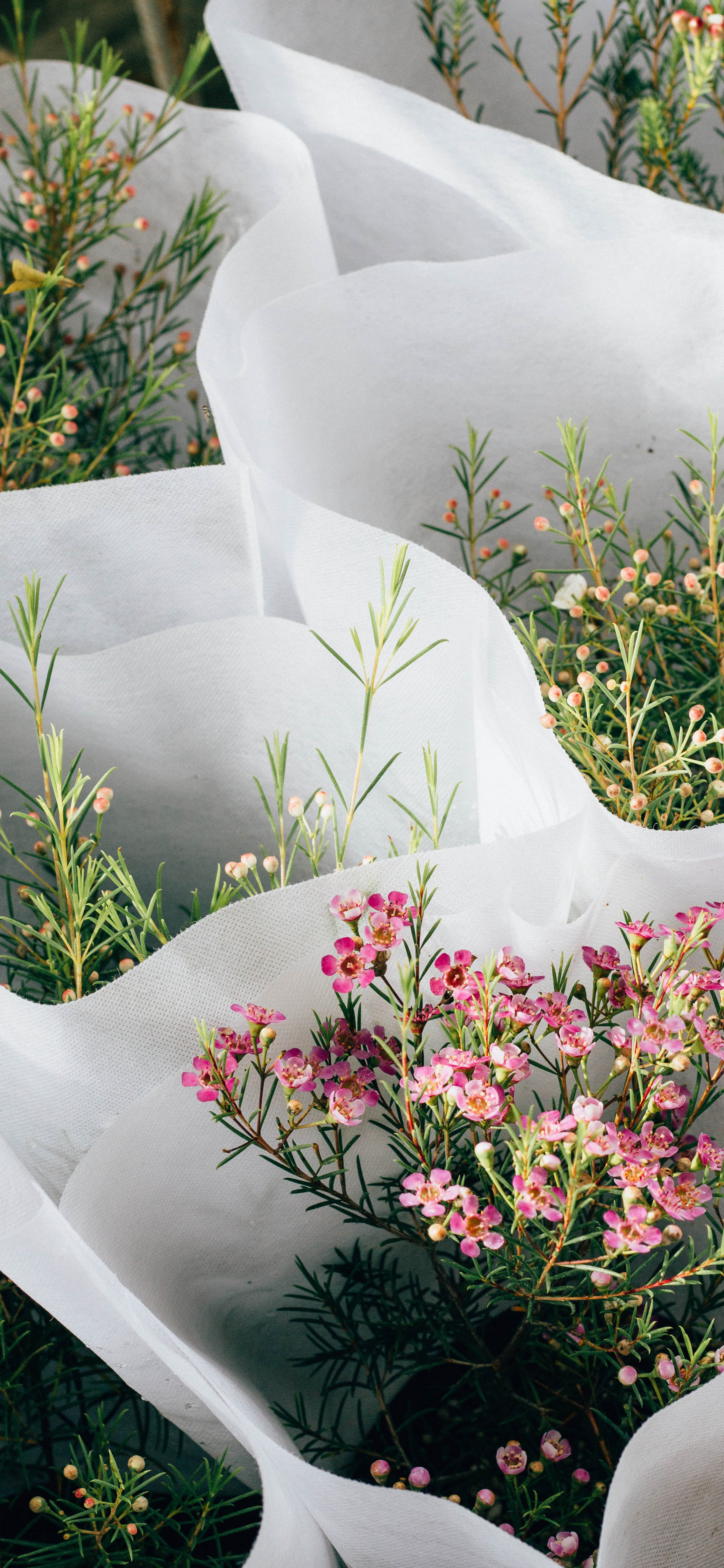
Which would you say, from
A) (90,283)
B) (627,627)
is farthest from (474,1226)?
(90,283)

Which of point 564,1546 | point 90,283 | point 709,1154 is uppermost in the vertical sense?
point 90,283

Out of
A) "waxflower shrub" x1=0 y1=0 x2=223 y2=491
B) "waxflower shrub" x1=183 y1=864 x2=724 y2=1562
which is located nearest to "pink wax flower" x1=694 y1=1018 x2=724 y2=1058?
"waxflower shrub" x1=183 y1=864 x2=724 y2=1562

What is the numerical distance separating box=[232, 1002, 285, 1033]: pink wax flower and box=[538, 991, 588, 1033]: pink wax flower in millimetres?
68

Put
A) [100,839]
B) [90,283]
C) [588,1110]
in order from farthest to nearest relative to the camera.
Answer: [90,283]
[100,839]
[588,1110]

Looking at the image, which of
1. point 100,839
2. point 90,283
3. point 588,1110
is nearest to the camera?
point 588,1110

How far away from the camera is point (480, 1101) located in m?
0.28

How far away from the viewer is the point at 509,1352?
13.7 inches

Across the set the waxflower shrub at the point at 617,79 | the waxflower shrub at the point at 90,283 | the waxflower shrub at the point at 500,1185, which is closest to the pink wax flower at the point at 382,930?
the waxflower shrub at the point at 500,1185

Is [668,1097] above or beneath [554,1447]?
above

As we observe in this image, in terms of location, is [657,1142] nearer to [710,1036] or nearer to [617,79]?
[710,1036]

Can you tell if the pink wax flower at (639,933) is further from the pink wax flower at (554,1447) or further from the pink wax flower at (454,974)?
the pink wax flower at (554,1447)

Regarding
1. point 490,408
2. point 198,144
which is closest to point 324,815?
point 490,408

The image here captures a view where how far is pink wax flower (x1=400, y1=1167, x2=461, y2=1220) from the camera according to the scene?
29 cm

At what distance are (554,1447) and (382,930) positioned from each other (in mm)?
161
